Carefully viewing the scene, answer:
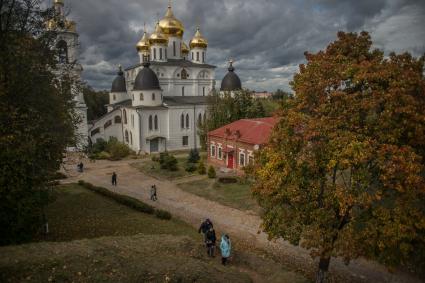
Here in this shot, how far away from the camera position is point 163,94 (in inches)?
2069

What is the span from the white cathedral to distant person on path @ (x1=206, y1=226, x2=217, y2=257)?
3234 centimetres

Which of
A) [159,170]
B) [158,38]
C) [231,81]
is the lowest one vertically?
[159,170]

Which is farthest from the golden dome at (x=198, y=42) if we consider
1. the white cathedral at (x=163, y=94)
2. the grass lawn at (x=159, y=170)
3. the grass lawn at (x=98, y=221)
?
the grass lawn at (x=98, y=221)

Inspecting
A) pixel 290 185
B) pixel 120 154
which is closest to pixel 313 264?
pixel 290 185

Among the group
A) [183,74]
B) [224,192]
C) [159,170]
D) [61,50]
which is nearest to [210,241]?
[61,50]

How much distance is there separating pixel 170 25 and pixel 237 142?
99.3 ft

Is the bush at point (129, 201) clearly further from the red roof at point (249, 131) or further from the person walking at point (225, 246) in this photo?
the red roof at point (249, 131)

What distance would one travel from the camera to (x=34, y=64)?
1520 cm

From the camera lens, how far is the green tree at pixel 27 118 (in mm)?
12227

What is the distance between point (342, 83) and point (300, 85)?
1.48m

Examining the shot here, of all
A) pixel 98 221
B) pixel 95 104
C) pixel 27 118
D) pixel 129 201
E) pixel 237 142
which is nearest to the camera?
pixel 27 118

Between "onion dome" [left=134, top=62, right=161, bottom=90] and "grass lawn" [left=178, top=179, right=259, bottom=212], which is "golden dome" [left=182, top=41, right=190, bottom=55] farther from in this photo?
"grass lawn" [left=178, top=179, right=259, bottom=212]

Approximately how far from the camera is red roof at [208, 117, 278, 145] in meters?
32.3

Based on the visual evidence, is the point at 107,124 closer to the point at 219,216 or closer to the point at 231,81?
the point at 231,81
